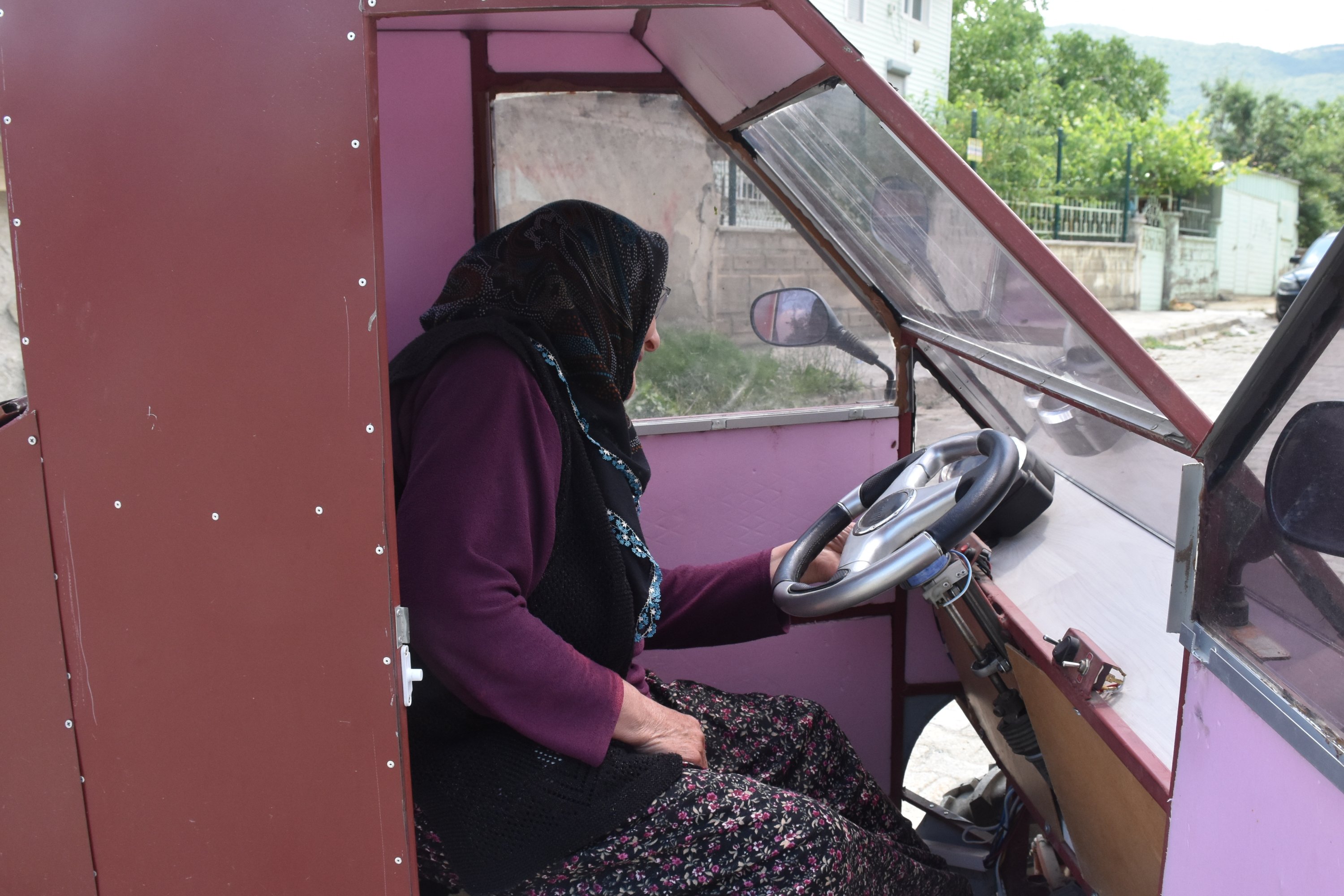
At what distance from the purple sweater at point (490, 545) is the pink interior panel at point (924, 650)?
48.8 inches

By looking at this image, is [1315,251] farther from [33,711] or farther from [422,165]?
[33,711]

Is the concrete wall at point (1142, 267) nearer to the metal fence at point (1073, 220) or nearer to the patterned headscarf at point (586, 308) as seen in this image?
the metal fence at point (1073, 220)

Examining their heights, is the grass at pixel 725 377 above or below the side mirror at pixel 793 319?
below

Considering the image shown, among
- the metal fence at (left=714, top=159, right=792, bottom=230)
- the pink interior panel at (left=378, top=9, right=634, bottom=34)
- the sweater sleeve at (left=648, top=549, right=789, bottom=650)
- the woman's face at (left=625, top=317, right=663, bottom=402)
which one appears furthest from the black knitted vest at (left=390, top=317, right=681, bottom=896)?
the metal fence at (left=714, top=159, right=792, bottom=230)

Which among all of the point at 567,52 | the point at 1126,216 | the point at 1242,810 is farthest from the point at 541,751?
the point at 1126,216

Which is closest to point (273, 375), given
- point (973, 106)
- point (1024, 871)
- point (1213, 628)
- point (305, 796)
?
point (305, 796)

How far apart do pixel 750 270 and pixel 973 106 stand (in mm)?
25094

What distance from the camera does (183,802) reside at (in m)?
1.32

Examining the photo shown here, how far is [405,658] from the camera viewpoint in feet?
4.31

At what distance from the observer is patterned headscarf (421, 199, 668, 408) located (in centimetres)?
175

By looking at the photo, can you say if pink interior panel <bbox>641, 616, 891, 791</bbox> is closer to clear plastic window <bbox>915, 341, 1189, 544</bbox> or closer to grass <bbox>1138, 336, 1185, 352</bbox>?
clear plastic window <bbox>915, 341, 1189, 544</bbox>

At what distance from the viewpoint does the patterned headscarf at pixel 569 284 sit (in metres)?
1.75

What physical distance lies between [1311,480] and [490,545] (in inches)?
40.1

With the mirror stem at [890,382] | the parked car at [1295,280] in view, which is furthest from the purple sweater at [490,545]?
the parked car at [1295,280]
